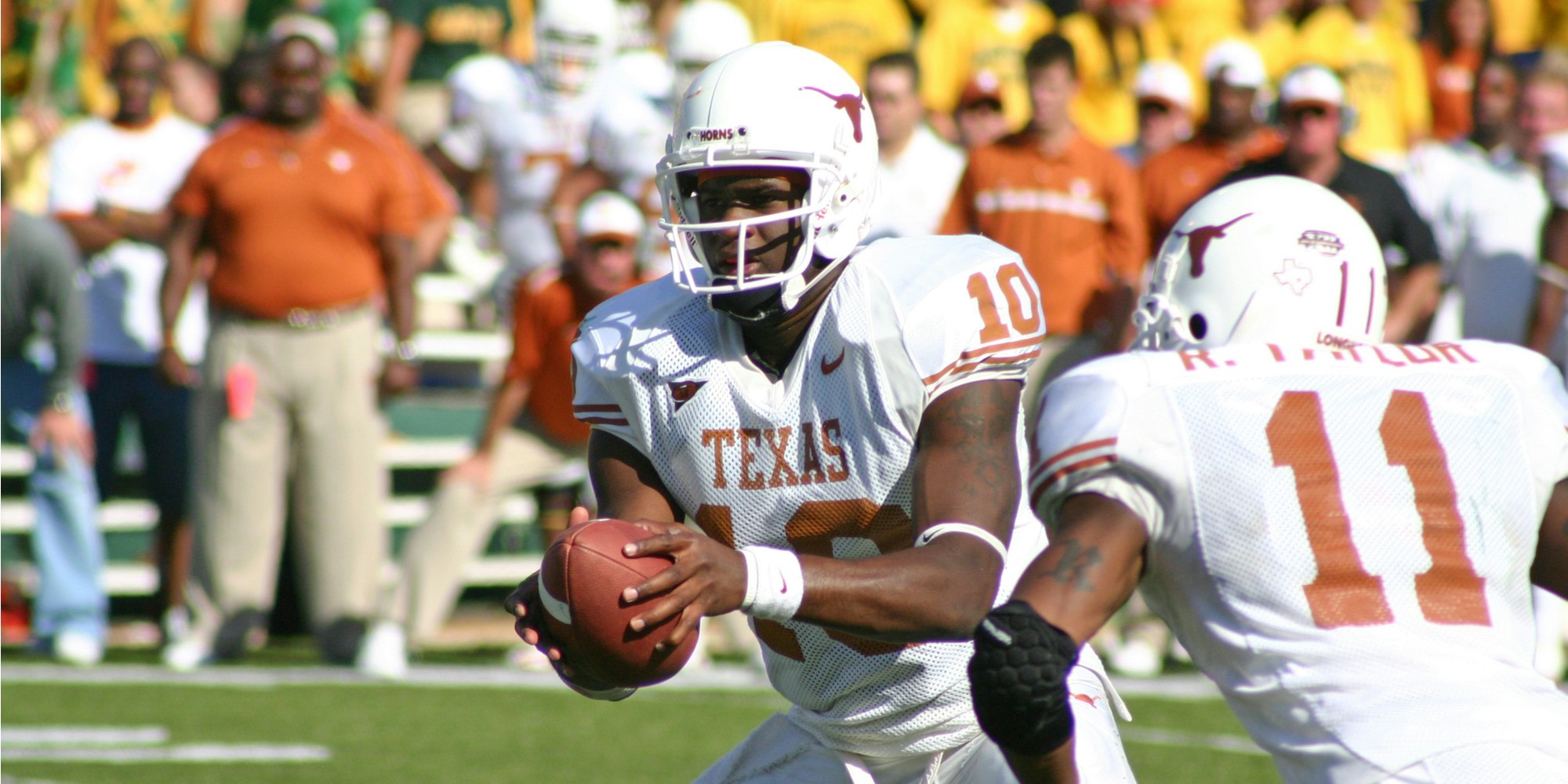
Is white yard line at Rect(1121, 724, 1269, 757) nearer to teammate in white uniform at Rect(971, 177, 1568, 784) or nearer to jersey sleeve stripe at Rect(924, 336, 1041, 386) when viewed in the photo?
jersey sleeve stripe at Rect(924, 336, 1041, 386)

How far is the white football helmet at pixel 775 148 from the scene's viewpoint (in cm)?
287

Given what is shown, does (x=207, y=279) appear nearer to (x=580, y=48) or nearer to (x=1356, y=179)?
(x=580, y=48)

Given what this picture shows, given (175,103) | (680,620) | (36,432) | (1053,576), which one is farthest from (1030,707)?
(175,103)

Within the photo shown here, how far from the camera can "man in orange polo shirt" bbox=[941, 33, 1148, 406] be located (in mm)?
6703

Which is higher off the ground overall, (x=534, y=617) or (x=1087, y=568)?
(x=1087, y=568)

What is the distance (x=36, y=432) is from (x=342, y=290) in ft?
4.29

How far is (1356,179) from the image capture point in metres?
6.29

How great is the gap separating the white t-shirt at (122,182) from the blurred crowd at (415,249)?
1 centimetres

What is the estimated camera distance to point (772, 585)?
2459mm

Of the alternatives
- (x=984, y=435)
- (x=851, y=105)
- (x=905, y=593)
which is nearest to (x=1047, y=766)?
(x=905, y=593)

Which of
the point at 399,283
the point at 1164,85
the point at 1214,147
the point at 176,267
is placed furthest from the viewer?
the point at 1164,85

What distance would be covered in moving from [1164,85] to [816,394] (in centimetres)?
535

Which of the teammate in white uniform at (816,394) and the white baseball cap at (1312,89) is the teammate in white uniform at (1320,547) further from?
the white baseball cap at (1312,89)

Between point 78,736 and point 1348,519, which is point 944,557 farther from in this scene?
point 78,736
